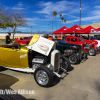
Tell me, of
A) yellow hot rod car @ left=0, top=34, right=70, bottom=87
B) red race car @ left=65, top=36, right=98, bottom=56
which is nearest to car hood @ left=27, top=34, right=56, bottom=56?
yellow hot rod car @ left=0, top=34, right=70, bottom=87

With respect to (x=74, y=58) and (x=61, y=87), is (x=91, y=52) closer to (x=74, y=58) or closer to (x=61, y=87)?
(x=74, y=58)

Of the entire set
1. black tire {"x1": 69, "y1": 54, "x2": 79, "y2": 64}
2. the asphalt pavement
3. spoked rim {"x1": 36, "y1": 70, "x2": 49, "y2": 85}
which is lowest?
Answer: the asphalt pavement

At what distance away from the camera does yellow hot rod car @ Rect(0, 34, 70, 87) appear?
366cm

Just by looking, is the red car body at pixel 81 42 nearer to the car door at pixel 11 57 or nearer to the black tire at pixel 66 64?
the black tire at pixel 66 64

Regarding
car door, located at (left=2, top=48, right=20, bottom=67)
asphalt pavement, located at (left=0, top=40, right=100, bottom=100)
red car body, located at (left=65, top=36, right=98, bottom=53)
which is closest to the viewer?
asphalt pavement, located at (left=0, top=40, right=100, bottom=100)

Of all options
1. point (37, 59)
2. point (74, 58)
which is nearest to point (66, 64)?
point (74, 58)

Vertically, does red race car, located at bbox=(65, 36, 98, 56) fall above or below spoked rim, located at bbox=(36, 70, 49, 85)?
above

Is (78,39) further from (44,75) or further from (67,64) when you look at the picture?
(44,75)

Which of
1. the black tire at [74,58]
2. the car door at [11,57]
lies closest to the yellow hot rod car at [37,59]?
the car door at [11,57]

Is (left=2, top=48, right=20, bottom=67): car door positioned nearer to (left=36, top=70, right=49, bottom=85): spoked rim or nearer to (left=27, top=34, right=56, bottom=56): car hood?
(left=27, top=34, right=56, bottom=56): car hood

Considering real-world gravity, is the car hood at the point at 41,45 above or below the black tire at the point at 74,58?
above

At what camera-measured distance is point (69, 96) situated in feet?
10.3

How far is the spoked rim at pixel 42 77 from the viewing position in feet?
11.8

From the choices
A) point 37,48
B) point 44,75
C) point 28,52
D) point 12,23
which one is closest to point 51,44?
point 37,48
